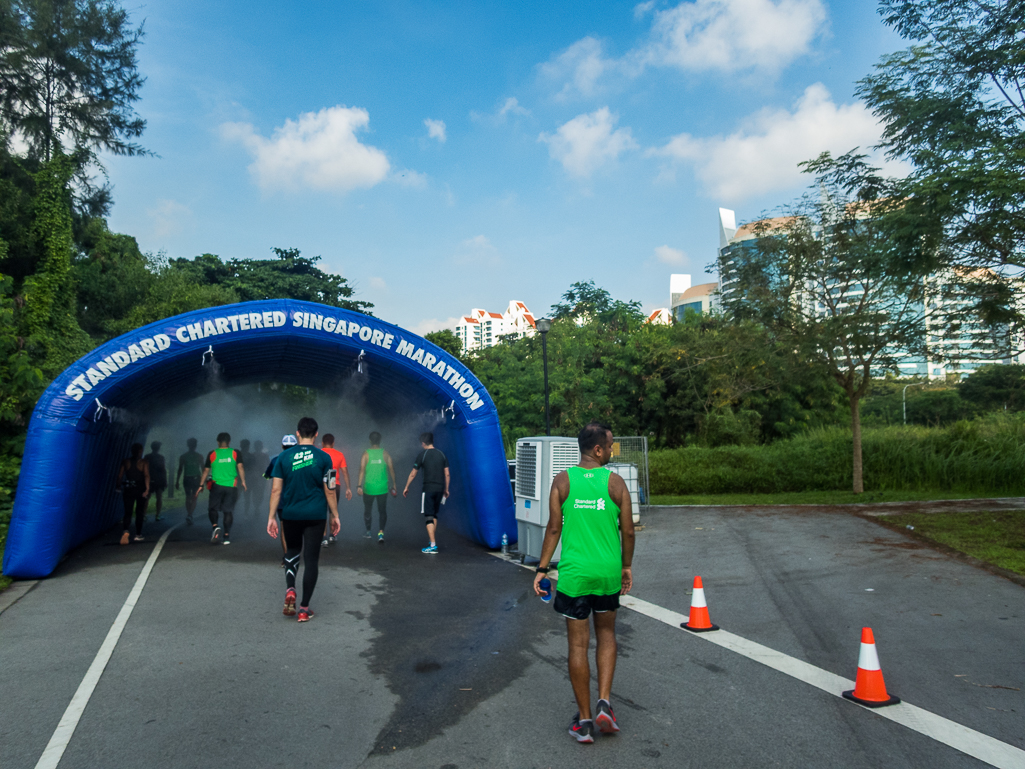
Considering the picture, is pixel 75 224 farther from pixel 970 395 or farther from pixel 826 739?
pixel 970 395

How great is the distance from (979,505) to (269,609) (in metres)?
15.4

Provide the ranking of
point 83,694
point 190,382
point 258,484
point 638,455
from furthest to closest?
point 638,455 < point 258,484 < point 190,382 < point 83,694

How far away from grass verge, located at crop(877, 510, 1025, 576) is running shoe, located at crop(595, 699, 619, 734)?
23.4ft

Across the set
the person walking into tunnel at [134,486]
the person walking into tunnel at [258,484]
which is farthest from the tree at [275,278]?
the person walking into tunnel at [134,486]

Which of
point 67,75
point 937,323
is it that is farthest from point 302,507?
point 67,75

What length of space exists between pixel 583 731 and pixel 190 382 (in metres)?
12.9

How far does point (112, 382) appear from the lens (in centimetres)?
1002

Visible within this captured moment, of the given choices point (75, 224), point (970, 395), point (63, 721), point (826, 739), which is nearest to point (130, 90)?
point (75, 224)

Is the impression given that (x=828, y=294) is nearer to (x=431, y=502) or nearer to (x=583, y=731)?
(x=431, y=502)

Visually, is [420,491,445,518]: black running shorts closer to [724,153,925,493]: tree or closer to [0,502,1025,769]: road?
[0,502,1025,769]: road

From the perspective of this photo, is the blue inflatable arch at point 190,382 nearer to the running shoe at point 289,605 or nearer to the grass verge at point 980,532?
the running shoe at point 289,605

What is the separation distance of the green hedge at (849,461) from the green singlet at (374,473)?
12.8 meters

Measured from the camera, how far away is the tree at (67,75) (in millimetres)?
25750

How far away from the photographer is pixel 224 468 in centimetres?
1209
